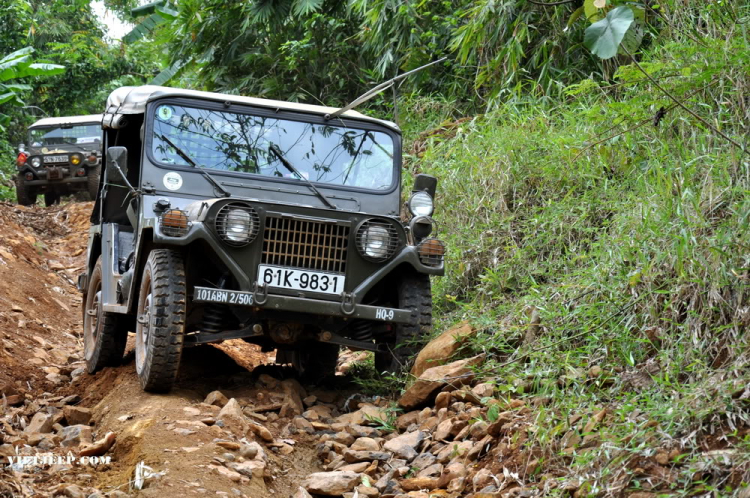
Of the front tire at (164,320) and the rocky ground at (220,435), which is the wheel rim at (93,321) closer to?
the rocky ground at (220,435)

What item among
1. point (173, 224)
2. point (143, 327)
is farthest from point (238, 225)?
point (143, 327)

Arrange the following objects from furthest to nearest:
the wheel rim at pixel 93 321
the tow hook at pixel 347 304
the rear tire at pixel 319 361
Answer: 1. the wheel rim at pixel 93 321
2. the rear tire at pixel 319 361
3. the tow hook at pixel 347 304

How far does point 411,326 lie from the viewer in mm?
6199

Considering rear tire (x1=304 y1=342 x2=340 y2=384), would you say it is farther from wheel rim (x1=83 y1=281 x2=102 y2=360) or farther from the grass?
wheel rim (x1=83 y1=281 x2=102 y2=360)

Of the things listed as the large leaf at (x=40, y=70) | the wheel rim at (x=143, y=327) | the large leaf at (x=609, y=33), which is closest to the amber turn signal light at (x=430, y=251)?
the wheel rim at (x=143, y=327)

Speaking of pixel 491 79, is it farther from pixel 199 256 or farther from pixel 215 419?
pixel 215 419

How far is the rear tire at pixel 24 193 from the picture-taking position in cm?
1955

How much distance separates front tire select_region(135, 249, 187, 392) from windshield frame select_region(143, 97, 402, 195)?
915mm

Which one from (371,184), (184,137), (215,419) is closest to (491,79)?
(371,184)

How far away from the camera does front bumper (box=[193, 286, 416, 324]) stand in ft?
18.8

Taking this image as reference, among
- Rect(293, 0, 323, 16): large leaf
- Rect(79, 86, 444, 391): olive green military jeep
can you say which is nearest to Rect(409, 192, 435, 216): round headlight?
Rect(79, 86, 444, 391): olive green military jeep

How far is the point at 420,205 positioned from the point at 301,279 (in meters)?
1.12

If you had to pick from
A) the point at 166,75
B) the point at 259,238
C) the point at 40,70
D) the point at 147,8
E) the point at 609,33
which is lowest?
the point at 259,238

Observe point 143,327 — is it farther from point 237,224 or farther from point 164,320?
point 237,224
